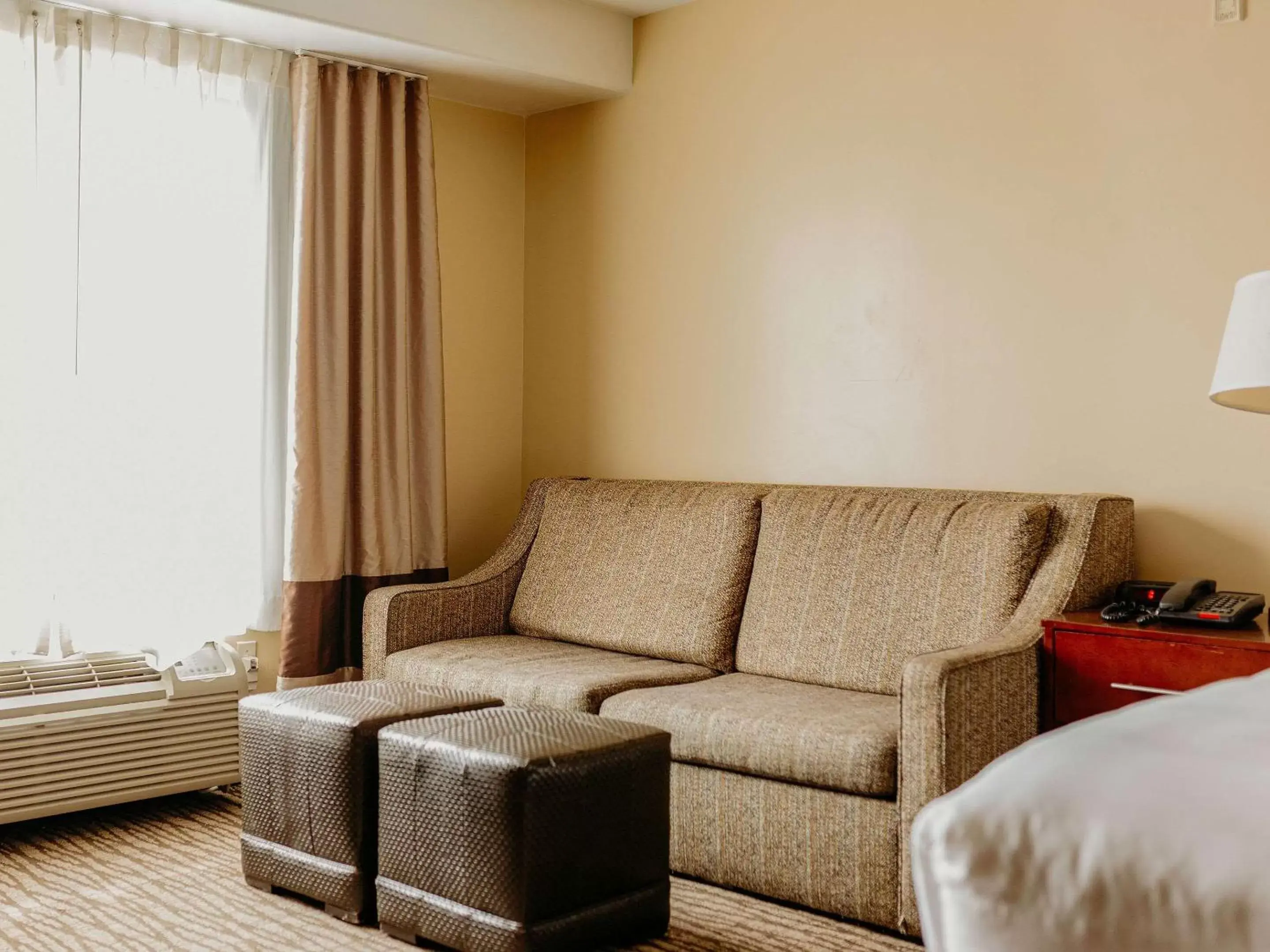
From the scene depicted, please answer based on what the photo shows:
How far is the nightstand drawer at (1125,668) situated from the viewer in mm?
2418

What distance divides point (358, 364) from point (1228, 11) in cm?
262

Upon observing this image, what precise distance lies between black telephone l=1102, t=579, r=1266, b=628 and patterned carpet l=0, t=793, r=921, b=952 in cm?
85

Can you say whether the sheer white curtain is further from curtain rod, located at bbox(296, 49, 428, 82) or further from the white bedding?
the white bedding

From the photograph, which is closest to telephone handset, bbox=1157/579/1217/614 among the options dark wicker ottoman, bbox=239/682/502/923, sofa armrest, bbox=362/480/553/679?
dark wicker ottoman, bbox=239/682/502/923

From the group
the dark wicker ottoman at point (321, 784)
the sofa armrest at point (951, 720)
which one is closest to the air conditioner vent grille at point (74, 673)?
the dark wicker ottoman at point (321, 784)

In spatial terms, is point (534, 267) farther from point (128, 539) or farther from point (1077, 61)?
point (1077, 61)

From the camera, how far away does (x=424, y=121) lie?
162 inches

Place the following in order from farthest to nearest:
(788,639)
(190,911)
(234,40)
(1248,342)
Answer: (234,40)
(788,639)
(190,911)
(1248,342)

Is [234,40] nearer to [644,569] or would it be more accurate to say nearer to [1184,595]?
[644,569]

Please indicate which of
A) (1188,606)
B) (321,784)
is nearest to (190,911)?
(321,784)

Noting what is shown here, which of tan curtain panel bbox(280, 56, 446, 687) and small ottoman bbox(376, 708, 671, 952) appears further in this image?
tan curtain panel bbox(280, 56, 446, 687)

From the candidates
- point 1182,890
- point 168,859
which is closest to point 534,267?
point 168,859

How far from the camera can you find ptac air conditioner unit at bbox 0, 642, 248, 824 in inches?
128

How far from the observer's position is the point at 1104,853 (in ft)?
1.48
